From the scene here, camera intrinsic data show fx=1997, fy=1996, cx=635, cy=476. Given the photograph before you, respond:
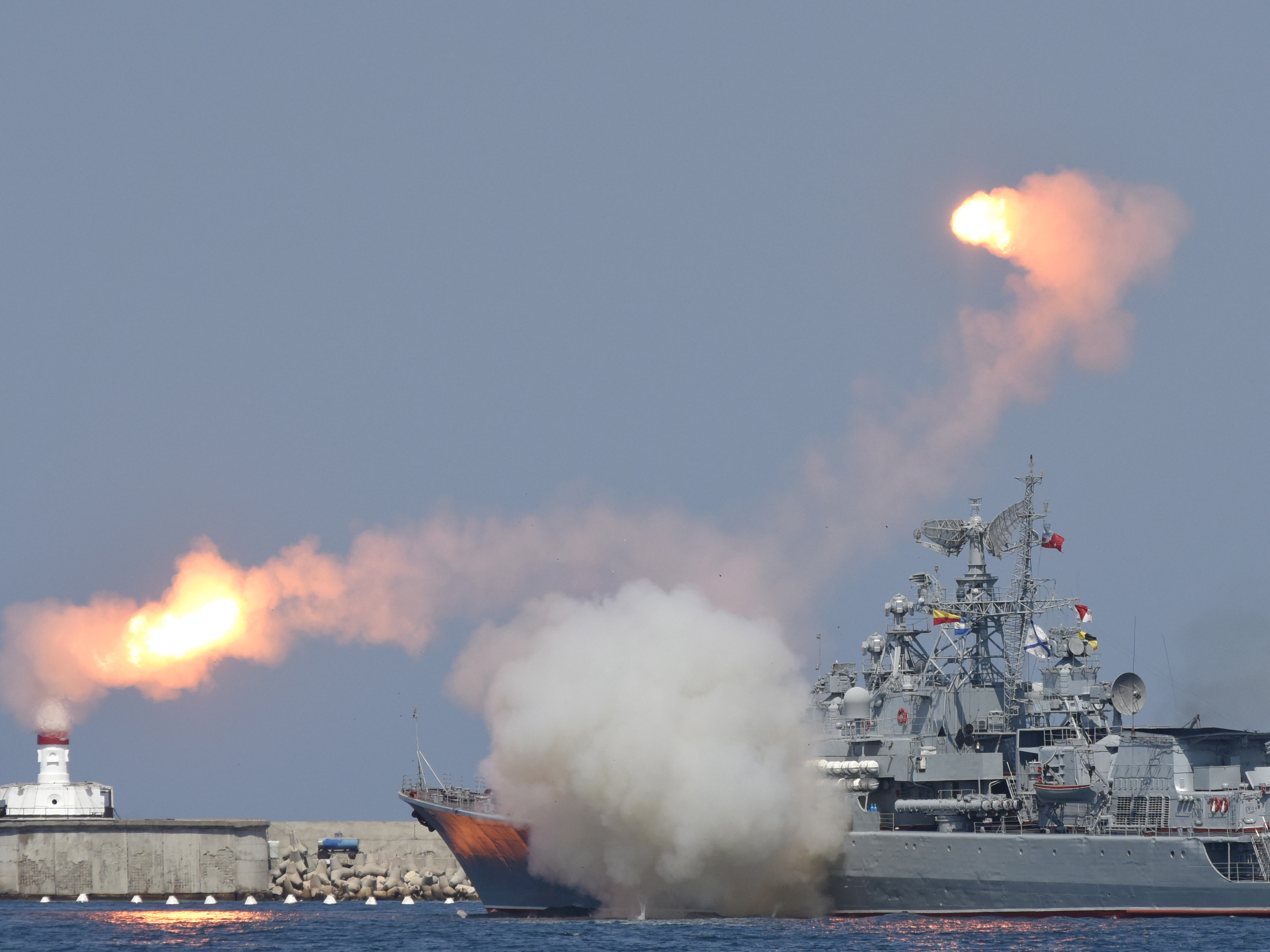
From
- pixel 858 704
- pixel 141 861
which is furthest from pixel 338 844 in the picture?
pixel 858 704

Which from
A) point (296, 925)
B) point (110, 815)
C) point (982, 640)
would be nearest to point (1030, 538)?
point (982, 640)

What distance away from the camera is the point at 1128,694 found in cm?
4594

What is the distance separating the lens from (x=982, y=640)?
49406 mm

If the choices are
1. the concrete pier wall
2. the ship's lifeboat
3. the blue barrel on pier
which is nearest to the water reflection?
the concrete pier wall

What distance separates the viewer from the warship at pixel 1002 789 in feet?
144

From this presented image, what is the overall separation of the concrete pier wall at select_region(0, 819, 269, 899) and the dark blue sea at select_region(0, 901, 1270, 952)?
26.7 feet

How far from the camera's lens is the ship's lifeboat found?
4475cm

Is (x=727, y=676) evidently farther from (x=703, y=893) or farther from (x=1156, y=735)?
(x=1156, y=735)

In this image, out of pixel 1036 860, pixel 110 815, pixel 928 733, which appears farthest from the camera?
pixel 110 815

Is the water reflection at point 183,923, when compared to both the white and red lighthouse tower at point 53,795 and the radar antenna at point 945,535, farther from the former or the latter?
the radar antenna at point 945,535

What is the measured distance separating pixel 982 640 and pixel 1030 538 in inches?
111

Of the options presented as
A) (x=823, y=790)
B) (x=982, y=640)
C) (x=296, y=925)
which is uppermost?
(x=982, y=640)

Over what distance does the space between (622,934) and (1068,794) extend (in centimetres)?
1051

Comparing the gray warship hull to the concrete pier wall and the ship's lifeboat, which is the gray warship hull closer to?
the ship's lifeboat
